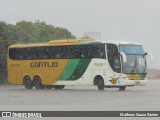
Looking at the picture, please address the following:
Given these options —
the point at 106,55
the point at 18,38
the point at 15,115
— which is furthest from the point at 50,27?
the point at 15,115

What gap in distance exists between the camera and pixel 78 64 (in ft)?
129

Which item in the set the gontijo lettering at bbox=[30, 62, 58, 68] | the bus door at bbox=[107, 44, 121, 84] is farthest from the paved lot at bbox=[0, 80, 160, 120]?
the gontijo lettering at bbox=[30, 62, 58, 68]

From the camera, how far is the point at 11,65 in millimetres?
44031

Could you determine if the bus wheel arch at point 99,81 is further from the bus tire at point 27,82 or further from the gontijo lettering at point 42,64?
the bus tire at point 27,82

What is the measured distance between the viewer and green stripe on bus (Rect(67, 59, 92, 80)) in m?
38.7

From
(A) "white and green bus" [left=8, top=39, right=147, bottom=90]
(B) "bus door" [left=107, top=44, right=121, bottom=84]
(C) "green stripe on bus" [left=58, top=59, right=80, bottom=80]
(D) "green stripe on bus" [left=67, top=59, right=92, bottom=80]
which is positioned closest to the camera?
(B) "bus door" [left=107, top=44, right=121, bottom=84]

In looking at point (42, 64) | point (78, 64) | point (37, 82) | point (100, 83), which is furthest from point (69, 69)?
point (37, 82)

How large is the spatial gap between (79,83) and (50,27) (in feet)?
152

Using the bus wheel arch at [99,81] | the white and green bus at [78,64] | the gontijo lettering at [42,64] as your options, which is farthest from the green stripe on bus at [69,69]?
the bus wheel arch at [99,81]

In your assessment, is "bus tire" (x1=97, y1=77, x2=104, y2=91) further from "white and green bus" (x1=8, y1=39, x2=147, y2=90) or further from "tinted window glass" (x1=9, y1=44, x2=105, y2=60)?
"tinted window glass" (x1=9, y1=44, x2=105, y2=60)

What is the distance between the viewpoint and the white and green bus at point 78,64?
3725 centimetres

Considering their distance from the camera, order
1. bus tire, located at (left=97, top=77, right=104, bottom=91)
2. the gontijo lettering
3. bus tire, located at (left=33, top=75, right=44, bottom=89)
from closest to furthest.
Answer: bus tire, located at (left=97, top=77, right=104, bottom=91) → the gontijo lettering → bus tire, located at (left=33, top=75, right=44, bottom=89)

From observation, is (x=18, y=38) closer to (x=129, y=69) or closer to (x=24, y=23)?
(x=129, y=69)

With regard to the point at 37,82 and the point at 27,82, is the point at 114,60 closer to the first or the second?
the point at 37,82
